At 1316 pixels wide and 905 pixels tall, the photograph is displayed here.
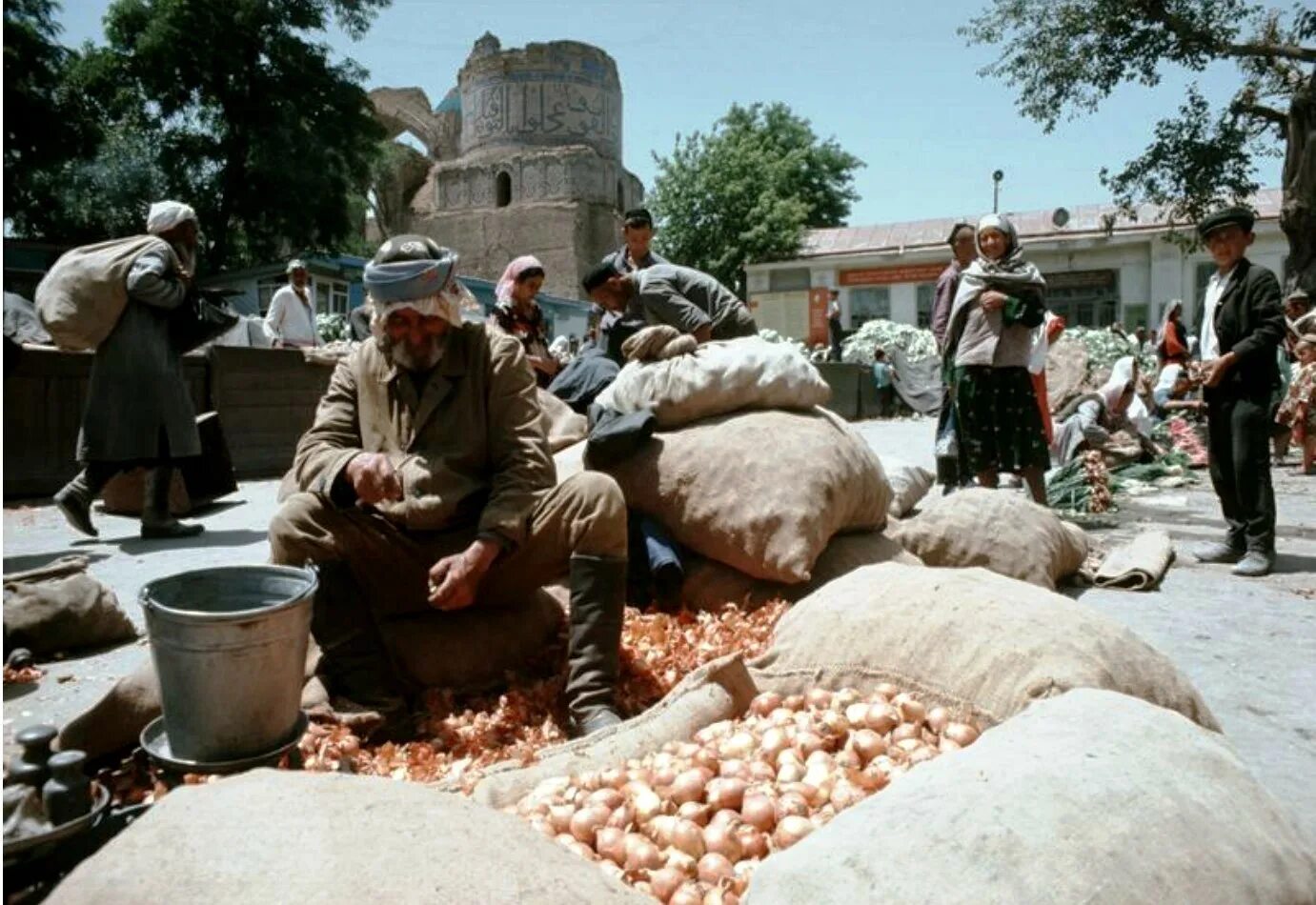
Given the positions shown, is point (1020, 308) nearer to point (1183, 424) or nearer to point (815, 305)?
point (1183, 424)

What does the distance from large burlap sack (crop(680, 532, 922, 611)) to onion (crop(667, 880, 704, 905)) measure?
201cm

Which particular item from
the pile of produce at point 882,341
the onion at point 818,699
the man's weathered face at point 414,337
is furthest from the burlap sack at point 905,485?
the pile of produce at point 882,341

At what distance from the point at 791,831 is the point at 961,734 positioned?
0.52 m

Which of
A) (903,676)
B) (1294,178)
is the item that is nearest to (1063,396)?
(1294,178)

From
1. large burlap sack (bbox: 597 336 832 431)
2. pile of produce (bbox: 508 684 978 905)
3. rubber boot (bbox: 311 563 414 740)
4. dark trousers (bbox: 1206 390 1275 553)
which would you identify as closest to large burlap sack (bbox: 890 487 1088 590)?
large burlap sack (bbox: 597 336 832 431)

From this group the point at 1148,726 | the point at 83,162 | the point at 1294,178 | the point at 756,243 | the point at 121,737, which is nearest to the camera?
the point at 1148,726

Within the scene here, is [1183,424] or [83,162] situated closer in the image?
[1183,424]

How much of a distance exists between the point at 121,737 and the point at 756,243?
3064 centimetres

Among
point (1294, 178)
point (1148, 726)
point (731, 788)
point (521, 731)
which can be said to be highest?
point (1294, 178)

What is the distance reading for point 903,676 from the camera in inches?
96.3

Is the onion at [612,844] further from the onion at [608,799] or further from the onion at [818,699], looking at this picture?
the onion at [818,699]

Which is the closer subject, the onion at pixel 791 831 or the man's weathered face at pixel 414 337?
the onion at pixel 791 831

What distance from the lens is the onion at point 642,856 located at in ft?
6.01

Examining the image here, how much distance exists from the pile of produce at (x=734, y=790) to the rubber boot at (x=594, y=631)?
51cm
